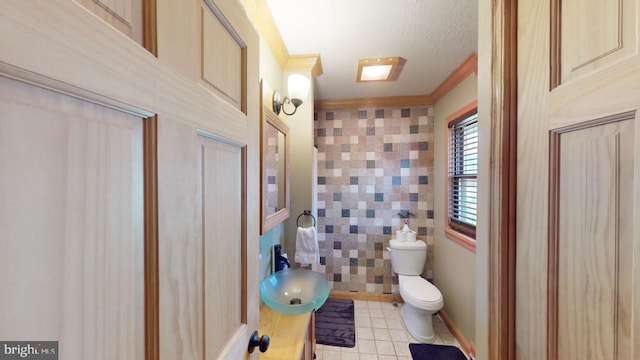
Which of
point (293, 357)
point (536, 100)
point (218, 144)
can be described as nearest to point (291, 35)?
point (218, 144)

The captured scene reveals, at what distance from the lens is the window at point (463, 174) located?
6.59ft

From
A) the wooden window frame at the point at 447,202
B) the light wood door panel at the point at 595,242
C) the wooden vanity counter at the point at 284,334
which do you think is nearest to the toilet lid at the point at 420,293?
the wooden window frame at the point at 447,202

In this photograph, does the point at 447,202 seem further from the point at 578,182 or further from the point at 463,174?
the point at 578,182

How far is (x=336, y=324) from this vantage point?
2.33m

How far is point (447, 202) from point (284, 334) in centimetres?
191

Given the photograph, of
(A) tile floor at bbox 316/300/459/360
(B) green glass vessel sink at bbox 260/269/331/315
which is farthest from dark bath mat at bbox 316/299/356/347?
(B) green glass vessel sink at bbox 260/269/331/315

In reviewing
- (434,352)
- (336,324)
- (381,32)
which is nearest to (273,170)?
(381,32)

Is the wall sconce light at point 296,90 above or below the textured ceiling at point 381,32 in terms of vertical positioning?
below

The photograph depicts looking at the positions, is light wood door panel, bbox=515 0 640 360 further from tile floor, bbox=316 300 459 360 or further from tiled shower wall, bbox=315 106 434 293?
tiled shower wall, bbox=315 106 434 293

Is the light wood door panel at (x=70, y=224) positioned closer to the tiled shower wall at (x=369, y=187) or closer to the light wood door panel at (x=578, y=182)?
the light wood door panel at (x=578, y=182)

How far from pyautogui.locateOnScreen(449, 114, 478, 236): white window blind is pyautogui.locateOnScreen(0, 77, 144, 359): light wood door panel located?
223cm

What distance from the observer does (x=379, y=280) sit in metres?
2.76

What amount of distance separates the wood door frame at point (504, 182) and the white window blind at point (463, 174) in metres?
1.43

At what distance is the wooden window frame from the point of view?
1939mm
